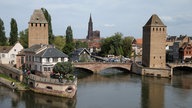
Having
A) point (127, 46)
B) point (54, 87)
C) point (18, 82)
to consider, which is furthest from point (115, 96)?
point (127, 46)

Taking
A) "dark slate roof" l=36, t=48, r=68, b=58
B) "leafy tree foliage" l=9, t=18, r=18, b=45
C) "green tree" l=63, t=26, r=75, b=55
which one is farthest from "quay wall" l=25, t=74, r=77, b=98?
"green tree" l=63, t=26, r=75, b=55

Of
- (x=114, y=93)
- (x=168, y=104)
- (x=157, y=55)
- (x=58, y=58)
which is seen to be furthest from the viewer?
(x=157, y=55)

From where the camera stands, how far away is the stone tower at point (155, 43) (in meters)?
69.3

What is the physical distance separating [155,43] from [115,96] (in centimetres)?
2807

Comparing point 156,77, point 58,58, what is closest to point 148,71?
point 156,77

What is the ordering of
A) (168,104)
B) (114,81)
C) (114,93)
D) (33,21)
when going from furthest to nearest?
1. (33,21)
2. (114,81)
3. (114,93)
4. (168,104)

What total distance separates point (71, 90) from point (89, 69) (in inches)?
1005

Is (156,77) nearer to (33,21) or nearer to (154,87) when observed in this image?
(154,87)

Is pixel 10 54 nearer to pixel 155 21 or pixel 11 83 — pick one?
pixel 11 83

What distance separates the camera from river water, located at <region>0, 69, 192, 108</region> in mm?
39656

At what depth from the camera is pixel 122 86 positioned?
54531 millimetres

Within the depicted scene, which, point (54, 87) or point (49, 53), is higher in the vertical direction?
point (49, 53)

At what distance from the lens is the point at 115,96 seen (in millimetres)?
45438

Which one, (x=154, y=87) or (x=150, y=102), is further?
(x=154, y=87)
